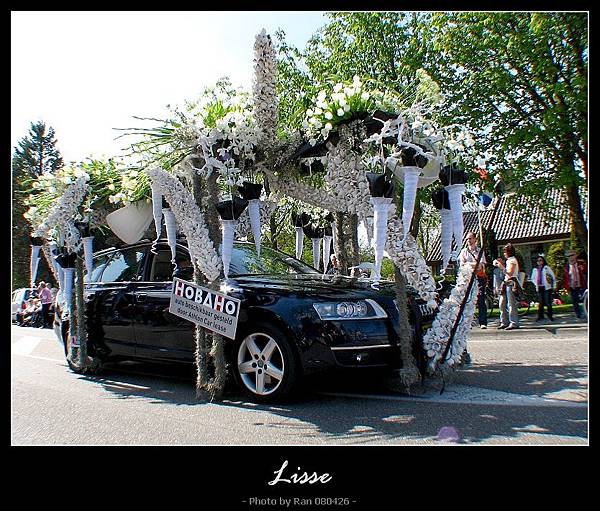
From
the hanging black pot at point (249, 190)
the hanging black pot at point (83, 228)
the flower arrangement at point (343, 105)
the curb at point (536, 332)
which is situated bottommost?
the curb at point (536, 332)

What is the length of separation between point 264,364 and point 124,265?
2.78 meters

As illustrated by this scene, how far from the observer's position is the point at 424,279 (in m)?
5.22

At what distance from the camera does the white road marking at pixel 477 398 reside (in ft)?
15.3

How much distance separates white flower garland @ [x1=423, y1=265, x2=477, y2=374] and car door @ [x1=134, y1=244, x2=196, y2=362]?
2429 mm

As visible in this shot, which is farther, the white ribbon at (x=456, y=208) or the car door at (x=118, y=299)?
the car door at (x=118, y=299)

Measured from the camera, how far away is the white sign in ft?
17.1

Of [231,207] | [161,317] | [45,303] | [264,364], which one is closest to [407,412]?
[264,364]

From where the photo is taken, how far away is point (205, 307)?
5387 mm

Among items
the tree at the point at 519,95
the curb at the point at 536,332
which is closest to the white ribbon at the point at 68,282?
the curb at the point at 536,332

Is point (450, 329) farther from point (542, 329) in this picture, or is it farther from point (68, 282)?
point (542, 329)

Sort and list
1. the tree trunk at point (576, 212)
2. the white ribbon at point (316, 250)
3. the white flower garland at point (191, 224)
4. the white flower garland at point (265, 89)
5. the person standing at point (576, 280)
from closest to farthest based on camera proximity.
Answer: the white flower garland at point (191, 224) < the white flower garland at point (265, 89) < the white ribbon at point (316, 250) < the person standing at point (576, 280) < the tree trunk at point (576, 212)

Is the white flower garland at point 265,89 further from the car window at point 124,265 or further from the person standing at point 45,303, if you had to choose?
the person standing at point 45,303

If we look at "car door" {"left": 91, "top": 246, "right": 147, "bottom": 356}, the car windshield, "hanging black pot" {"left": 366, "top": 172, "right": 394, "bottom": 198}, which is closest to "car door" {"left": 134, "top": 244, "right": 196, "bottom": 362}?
"car door" {"left": 91, "top": 246, "right": 147, "bottom": 356}
